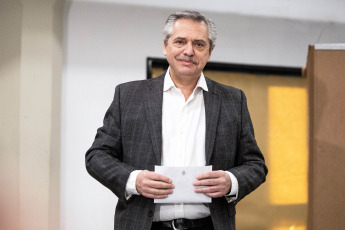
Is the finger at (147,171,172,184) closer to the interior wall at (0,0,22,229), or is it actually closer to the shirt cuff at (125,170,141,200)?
the shirt cuff at (125,170,141,200)

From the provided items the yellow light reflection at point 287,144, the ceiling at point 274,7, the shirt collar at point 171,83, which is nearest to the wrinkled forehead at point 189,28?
the shirt collar at point 171,83

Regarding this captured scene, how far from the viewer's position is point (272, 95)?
3.17 m

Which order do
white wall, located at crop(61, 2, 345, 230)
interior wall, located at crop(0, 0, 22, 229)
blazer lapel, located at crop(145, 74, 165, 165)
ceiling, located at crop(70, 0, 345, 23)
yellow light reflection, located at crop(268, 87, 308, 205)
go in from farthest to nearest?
1. yellow light reflection, located at crop(268, 87, 308, 205)
2. ceiling, located at crop(70, 0, 345, 23)
3. white wall, located at crop(61, 2, 345, 230)
4. interior wall, located at crop(0, 0, 22, 229)
5. blazer lapel, located at crop(145, 74, 165, 165)

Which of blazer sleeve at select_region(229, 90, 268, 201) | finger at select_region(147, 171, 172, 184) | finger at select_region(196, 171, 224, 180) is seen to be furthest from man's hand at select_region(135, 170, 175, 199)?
blazer sleeve at select_region(229, 90, 268, 201)

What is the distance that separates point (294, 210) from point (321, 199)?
Answer: 119 centimetres

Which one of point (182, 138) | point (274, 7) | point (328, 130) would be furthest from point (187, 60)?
point (274, 7)

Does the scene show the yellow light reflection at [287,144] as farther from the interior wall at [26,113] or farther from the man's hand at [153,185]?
the man's hand at [153,185]

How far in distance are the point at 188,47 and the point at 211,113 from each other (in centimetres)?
28

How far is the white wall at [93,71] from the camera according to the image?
8.99ft

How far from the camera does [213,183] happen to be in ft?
4.31

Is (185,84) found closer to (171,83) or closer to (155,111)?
(171,83)

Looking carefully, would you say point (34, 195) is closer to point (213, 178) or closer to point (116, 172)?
point (116, 172)

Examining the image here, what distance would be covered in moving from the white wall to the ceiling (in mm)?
63

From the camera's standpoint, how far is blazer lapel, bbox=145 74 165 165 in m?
1.39
